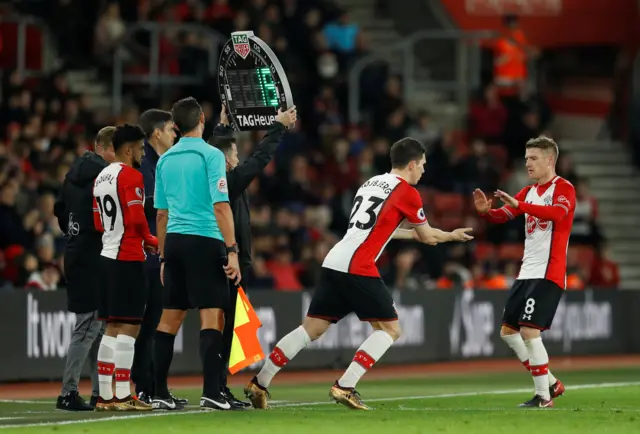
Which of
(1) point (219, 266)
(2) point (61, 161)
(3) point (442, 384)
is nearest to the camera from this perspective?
(1) point (219, 266)

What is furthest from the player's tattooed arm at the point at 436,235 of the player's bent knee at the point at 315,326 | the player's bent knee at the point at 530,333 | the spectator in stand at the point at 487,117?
the spectator in stand at the point at 487,117

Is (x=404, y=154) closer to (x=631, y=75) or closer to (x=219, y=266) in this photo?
(x=219, y=266)

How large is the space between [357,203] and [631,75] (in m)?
18.9

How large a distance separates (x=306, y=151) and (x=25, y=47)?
4.61 meters

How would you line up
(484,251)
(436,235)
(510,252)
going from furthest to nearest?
(510,252) → (484,251) → (436,235)

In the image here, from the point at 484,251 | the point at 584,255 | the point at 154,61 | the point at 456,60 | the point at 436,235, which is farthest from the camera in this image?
→ the point at 456,60

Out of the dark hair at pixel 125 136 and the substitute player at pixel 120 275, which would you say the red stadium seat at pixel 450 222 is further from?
the substitute player at pixel 120 275

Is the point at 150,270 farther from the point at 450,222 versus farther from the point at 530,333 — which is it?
the point at 450,222

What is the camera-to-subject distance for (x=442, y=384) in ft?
56.5

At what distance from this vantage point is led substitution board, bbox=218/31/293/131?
12359 millimetres

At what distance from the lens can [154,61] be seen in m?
23.5

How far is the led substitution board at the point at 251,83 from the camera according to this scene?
487 inches

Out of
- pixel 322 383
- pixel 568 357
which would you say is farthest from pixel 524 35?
pixel 322 383

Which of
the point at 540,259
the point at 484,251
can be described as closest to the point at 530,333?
the point at 540,259
